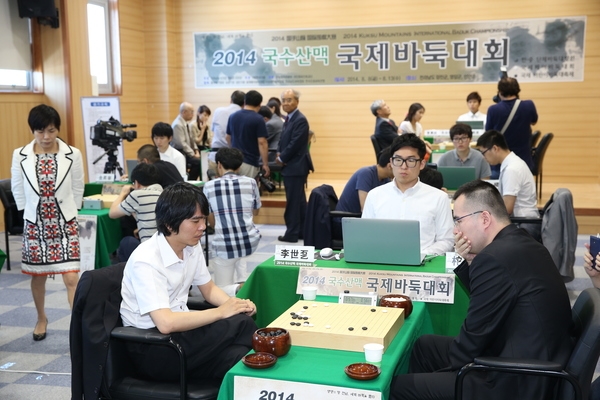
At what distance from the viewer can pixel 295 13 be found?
10078 millimetres

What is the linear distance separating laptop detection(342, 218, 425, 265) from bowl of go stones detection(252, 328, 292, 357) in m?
0.94

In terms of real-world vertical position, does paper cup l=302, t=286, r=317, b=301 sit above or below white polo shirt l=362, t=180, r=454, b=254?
below

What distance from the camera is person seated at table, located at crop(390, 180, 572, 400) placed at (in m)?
2.10

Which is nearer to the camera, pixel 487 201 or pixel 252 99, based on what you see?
pixel 487 201

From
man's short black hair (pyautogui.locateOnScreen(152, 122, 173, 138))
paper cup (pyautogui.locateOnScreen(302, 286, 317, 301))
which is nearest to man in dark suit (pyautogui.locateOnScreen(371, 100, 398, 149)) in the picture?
man's short black hair (pyautogui.locateOnScreen(152, 122, 173, 138))

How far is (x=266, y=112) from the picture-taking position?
28.2ft

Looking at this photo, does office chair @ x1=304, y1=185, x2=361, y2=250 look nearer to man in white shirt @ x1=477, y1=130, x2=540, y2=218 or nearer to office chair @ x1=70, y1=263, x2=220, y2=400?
man in white shirt @ x1=477, y1=130, x2=540, y2=218

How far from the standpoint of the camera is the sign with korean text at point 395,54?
30.2 ft

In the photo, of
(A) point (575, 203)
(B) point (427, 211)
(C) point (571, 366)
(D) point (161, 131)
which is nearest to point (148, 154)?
(D) point (161, 131)

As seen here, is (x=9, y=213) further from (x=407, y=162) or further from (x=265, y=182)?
(x=407, y=162)

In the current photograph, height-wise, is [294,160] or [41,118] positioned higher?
[41,118]

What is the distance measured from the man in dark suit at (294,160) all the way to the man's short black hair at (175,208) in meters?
4.32

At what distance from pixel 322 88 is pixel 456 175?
5106 mm

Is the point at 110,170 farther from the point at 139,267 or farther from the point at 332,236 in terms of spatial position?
the point at 139,267
